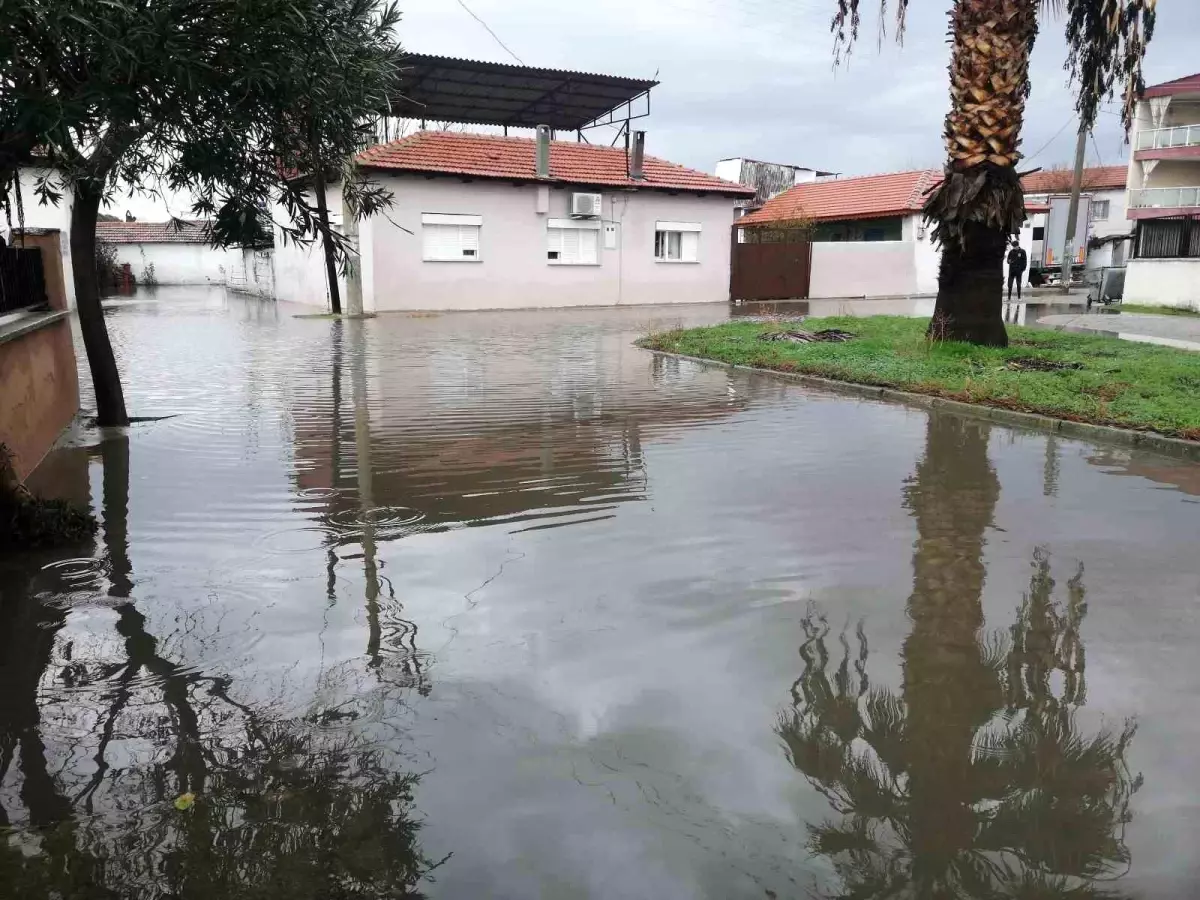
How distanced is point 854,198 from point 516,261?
16952mm

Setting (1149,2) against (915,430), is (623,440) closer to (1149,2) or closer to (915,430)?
(915,430)

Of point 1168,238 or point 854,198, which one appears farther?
point 854,198

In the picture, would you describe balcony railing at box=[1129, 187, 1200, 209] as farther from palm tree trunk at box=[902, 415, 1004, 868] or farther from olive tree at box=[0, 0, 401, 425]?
olive tree at box=[0, 0, 401, 425]

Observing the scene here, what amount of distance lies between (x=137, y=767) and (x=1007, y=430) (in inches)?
330

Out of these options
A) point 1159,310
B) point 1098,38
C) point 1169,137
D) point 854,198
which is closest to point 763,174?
point 854,198

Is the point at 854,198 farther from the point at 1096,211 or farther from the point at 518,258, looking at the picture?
the point at 1096,211

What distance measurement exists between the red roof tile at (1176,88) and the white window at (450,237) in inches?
884

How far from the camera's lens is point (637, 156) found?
30734mm

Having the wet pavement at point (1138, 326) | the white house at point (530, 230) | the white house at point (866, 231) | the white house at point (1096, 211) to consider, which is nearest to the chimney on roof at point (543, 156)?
the white house at point (530, 230)

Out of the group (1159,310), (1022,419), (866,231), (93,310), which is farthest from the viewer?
(866,231)

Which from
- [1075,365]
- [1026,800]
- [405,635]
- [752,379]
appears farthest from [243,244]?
[1075,365]

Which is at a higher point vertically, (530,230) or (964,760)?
(530,230)

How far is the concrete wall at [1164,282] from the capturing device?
25.5 m

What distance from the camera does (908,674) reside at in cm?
418
